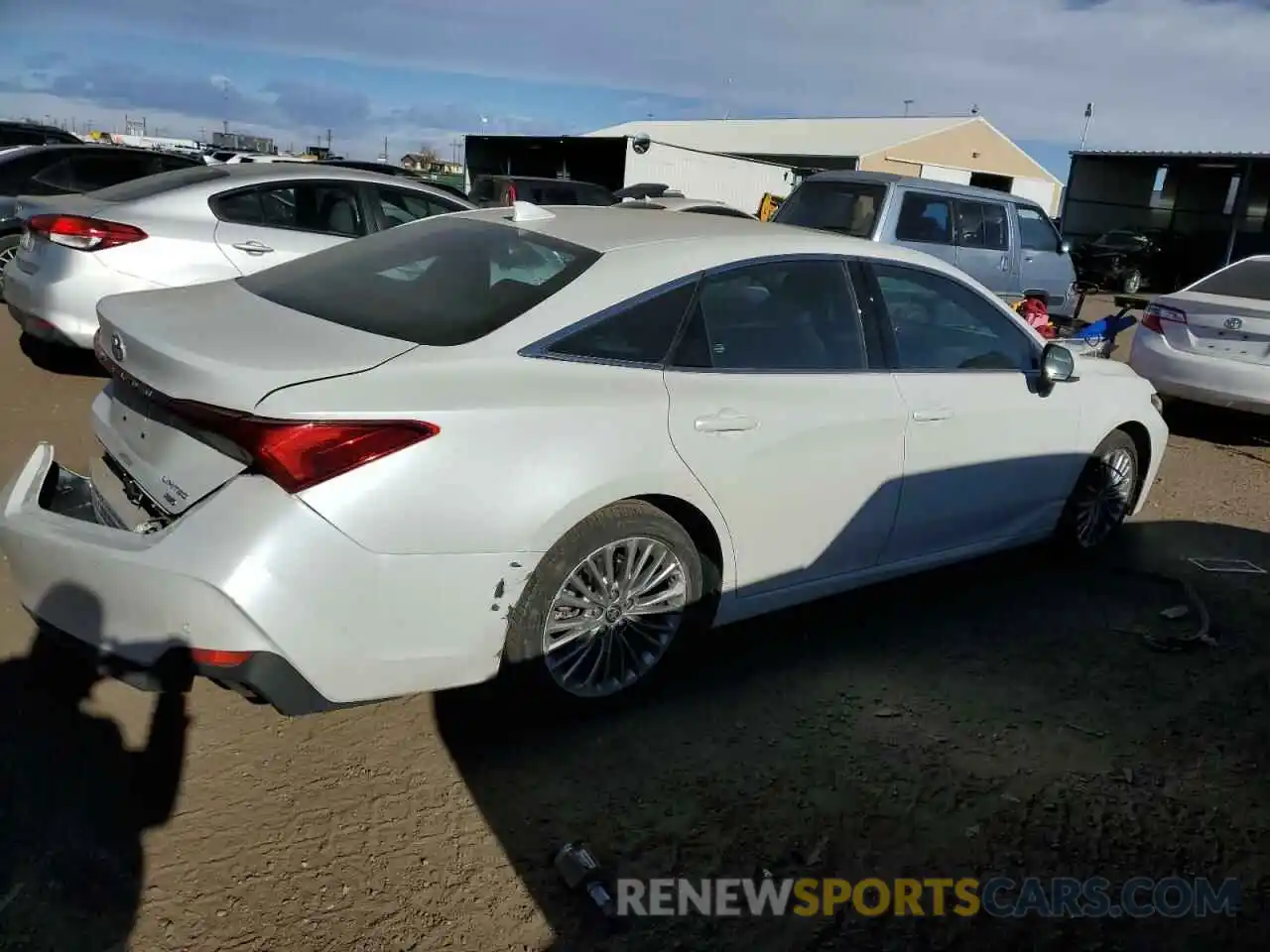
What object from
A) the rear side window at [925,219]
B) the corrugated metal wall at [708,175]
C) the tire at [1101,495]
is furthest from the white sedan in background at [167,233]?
the corrugated metal wall at [708,175]

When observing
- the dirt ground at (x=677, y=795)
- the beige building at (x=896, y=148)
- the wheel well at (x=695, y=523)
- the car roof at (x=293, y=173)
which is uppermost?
the beige building at (x=896, y=148)

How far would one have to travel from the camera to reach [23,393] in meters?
6.34

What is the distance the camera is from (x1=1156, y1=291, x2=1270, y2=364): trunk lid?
24.2 ft

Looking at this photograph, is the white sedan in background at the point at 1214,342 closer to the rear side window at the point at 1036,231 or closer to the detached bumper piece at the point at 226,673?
the rear side window at the point at 1036,231

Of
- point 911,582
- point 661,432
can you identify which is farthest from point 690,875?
point 911,582

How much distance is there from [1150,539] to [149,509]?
199 inches

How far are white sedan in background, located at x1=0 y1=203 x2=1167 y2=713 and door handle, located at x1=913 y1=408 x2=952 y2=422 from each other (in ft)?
0.06

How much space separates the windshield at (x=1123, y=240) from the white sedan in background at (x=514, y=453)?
73.3 ft

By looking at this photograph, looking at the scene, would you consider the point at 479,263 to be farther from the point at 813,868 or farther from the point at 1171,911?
the point at 1171,911

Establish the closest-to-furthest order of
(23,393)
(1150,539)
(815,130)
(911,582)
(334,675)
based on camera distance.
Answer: (334,675), (911,582), (1150,539), (23,393), (815,130)

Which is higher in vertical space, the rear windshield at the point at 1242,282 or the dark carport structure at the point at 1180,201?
the dark carport structure at the point at 1180,201

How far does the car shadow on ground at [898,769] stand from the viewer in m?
2.63

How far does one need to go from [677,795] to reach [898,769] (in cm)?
75

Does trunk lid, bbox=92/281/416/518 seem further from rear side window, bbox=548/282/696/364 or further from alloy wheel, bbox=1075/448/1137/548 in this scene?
alloy wheel, bbox=1075/448/1137/548
